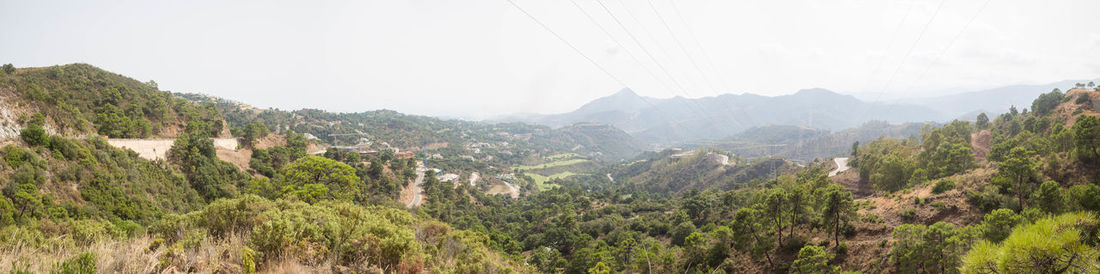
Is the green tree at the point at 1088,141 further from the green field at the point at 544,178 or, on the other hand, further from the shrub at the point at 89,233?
the green field at the point at 544,178

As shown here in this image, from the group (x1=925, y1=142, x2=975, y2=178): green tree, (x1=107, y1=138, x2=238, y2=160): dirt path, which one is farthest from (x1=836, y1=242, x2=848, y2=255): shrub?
(x1=107, y1=138, x2=238, y2=160): dirt path

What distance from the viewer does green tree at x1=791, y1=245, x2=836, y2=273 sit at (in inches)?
574

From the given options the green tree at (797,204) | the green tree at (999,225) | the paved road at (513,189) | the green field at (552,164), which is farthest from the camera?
the green field at (552,164)

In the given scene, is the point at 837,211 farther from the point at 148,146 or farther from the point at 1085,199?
the point at 148,146

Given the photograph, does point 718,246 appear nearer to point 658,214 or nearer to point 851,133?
point 658,214

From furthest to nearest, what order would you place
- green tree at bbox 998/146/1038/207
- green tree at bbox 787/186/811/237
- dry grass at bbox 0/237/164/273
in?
green tree at bbox 787/186/811/237 < green tree at bbox 998/146/1038/207 < dry grass at bbox 0/237/164/273

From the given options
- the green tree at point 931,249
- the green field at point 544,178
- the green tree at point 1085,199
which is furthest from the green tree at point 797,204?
the green field at point 544,178

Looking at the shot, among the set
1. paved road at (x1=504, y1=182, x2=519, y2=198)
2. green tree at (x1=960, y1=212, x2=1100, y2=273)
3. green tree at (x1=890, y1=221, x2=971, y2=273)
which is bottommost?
paved road at (x1=504, y1=182, x2=519, y2=198)

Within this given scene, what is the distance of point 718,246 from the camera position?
2138 centimetres

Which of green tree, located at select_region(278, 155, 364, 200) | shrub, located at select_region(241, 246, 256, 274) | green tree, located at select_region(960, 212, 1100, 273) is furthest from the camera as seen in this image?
green tree, located at select_region(278, 155, 364, 200)

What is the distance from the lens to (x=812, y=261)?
48.7 ft

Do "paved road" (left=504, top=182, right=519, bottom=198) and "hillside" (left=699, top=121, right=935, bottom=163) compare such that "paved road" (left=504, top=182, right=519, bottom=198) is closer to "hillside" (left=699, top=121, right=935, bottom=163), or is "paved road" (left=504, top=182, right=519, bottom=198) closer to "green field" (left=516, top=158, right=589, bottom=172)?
"green field" (left=516, top=158, right=589, bottom=172)

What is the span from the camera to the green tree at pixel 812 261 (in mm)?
14591

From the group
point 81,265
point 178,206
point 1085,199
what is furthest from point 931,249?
point 178,206
